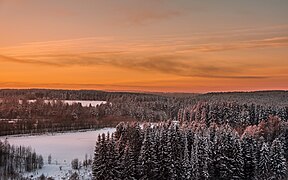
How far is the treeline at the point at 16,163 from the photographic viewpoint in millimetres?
56806

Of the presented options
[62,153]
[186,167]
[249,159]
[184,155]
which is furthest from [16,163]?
[249,159]

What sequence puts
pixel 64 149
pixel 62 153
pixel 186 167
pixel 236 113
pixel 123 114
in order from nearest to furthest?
pixel 186 167 < pixel 62 153 < pixel 64 149 < pixel 236 113 < pixel 123 114

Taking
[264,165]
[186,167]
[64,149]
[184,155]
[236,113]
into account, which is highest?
[236,113]

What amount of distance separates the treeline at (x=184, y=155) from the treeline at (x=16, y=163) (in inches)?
541

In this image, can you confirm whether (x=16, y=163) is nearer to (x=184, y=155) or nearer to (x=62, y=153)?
(x=62, y=153)

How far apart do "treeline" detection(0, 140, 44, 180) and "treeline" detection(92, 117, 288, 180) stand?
1374 centimetres

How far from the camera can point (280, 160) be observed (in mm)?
57625

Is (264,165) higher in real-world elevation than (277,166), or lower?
higher

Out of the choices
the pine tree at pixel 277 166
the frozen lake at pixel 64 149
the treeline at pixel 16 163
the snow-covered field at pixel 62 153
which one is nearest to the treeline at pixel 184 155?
the pine tree at pixel 277 166

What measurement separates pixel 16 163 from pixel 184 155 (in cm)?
2679

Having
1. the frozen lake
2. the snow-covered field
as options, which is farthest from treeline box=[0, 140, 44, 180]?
A: the frozen lake

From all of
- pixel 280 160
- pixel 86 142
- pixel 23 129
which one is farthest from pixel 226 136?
pixel 23 129

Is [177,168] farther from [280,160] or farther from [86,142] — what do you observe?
[86,142]

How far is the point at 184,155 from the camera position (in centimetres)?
5175
